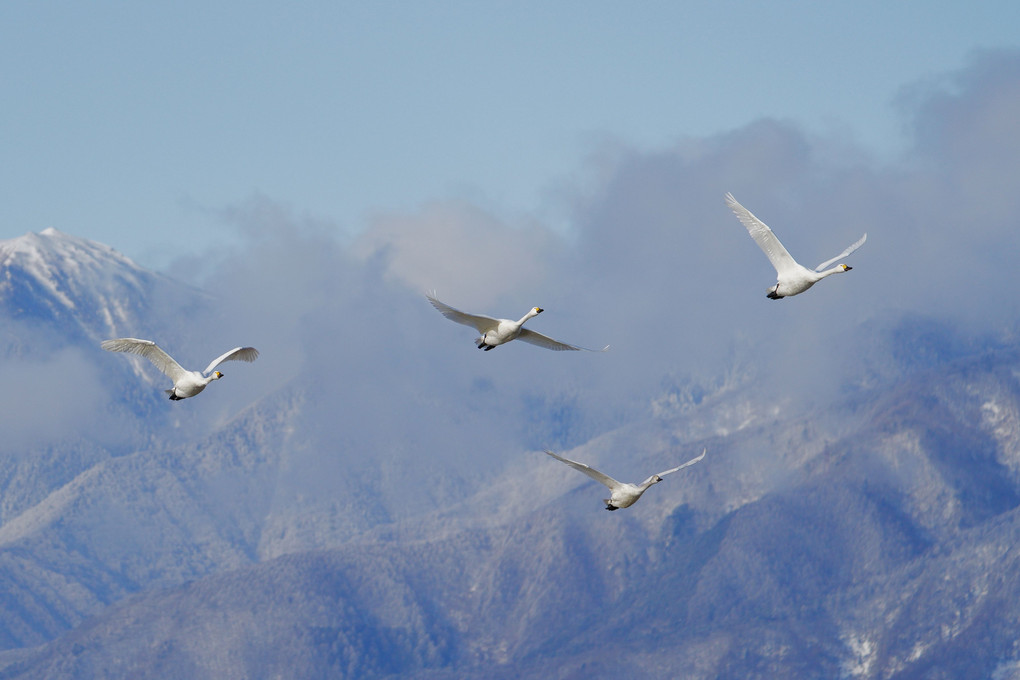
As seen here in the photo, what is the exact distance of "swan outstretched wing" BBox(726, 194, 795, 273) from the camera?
87.5 m

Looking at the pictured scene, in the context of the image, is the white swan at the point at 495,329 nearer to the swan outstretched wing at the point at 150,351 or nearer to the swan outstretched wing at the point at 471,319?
the swan outstretched wing at the point at 471,319

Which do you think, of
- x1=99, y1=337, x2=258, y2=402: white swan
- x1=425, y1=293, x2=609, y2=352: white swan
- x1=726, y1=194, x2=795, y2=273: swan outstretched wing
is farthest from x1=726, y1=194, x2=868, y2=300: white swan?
x1=99, y1=337, x2=258, y2=402: white swan

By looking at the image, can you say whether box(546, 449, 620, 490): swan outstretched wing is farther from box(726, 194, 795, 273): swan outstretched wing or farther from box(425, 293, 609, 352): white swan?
box(726, 194, 795, 273): swan outstretched wing

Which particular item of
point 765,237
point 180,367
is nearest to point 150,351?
point 180,367

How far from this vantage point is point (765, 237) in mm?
88250

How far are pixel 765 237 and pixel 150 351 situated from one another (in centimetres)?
3276

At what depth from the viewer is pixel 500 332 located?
86.3 m

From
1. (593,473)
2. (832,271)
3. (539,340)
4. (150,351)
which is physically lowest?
(593,473)

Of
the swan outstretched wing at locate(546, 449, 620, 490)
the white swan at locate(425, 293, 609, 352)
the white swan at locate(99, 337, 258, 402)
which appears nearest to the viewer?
the swan outstretched wing at locate(546, 449, 620, 490)

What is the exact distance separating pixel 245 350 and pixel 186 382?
3717 millimetres

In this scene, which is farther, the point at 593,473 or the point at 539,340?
the point at 539,340

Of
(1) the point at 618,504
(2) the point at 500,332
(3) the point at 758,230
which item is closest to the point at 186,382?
(2) the point at 500,332

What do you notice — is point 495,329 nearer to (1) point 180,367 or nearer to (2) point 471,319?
(2) point 471,319

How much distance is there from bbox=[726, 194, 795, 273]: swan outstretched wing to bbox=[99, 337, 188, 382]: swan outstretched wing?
2945cm
